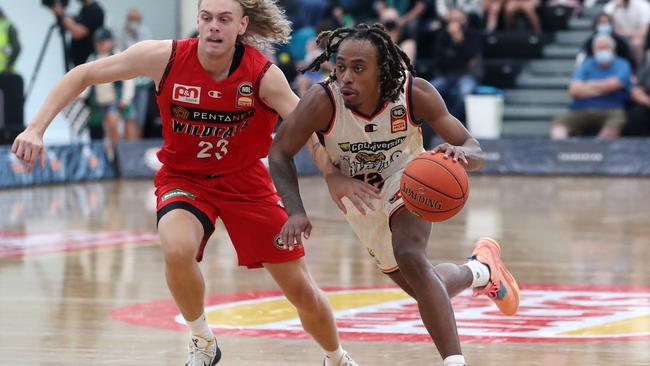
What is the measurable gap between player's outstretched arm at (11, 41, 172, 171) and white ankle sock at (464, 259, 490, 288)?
74.5 inches

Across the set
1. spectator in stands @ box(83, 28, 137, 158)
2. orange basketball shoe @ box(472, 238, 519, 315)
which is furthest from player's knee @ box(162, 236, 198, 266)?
spectator in stands @ box(83, 28, 137, 158)

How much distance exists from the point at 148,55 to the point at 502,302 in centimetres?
233

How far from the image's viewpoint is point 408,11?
2173 cm

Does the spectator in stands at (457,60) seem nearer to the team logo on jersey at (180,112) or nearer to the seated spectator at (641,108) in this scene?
the seated spectator at (641,108)

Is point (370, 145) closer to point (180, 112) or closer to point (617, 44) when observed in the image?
point (180, 112)

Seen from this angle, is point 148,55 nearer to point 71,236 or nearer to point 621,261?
point 621,261

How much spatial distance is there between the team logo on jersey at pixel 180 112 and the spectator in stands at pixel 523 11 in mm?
15216

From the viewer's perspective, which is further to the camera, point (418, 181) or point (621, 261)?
point (621, 261)

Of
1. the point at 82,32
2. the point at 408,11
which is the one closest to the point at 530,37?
the point at 408,11

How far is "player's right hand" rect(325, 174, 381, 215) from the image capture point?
5895mm

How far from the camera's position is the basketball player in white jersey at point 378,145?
5.63m

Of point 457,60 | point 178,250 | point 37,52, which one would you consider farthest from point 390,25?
point 178,250

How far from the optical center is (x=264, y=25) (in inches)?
247

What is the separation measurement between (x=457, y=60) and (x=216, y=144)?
13.5 m
